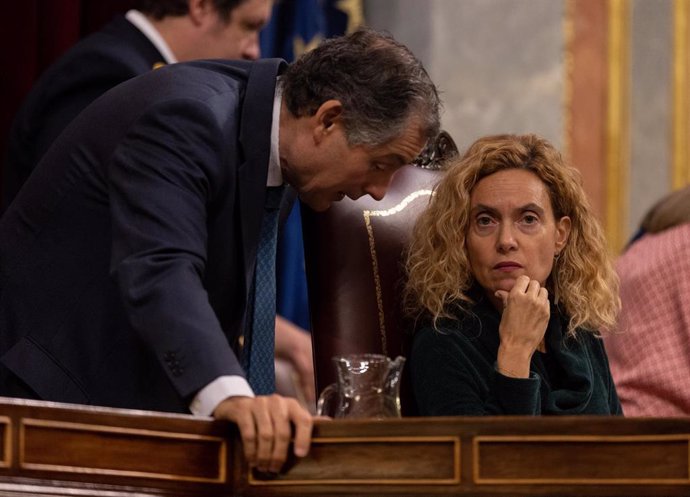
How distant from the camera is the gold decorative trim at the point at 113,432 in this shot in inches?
73.4

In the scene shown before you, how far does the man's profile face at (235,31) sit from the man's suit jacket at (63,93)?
0.29 meters

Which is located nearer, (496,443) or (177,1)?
(496,443)

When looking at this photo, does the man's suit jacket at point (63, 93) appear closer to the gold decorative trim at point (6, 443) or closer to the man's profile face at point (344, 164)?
the man's profile face at point (344, 164)

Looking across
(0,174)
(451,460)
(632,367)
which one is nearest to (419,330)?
(451,460)

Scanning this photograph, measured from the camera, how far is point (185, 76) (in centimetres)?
256

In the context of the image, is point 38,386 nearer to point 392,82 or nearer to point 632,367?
point 392,82

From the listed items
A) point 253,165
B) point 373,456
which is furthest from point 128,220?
point 373,456

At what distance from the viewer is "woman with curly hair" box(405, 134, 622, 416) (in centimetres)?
274

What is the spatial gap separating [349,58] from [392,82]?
9 centimetres

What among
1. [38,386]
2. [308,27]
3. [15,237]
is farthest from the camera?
[308,27]

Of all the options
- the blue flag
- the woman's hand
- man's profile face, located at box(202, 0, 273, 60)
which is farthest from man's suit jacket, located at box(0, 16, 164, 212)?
the blue flag

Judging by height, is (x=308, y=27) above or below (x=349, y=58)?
above

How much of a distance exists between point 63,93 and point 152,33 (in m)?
0.35

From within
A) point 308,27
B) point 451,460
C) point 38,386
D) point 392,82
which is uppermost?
point 308,27
